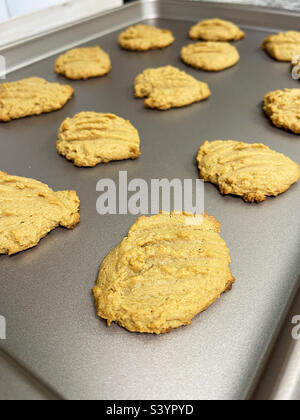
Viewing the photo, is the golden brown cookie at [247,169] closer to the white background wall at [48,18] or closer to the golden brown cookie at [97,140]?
the golden brown cookie at [97,140]

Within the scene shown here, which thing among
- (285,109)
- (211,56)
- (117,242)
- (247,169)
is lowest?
(117,242)

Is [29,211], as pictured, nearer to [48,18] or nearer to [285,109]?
[285,109]

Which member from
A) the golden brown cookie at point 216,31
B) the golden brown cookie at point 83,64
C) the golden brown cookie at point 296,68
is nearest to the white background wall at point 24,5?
the golden brown cookie at point 83,64

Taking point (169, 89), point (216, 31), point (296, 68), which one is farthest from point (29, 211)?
point (216, 31)

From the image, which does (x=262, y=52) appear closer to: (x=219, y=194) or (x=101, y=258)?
(x=219, y=194)

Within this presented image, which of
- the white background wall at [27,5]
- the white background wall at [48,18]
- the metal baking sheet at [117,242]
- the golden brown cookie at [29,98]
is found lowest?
the metal baking sheet at [117,242]

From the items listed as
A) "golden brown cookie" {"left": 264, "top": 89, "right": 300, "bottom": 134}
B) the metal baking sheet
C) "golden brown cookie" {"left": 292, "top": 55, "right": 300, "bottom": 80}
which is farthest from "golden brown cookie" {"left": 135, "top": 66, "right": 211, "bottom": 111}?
"golden brown cookie" {"left": 292, "top": 55, "right": 300, "bottom": 80}
